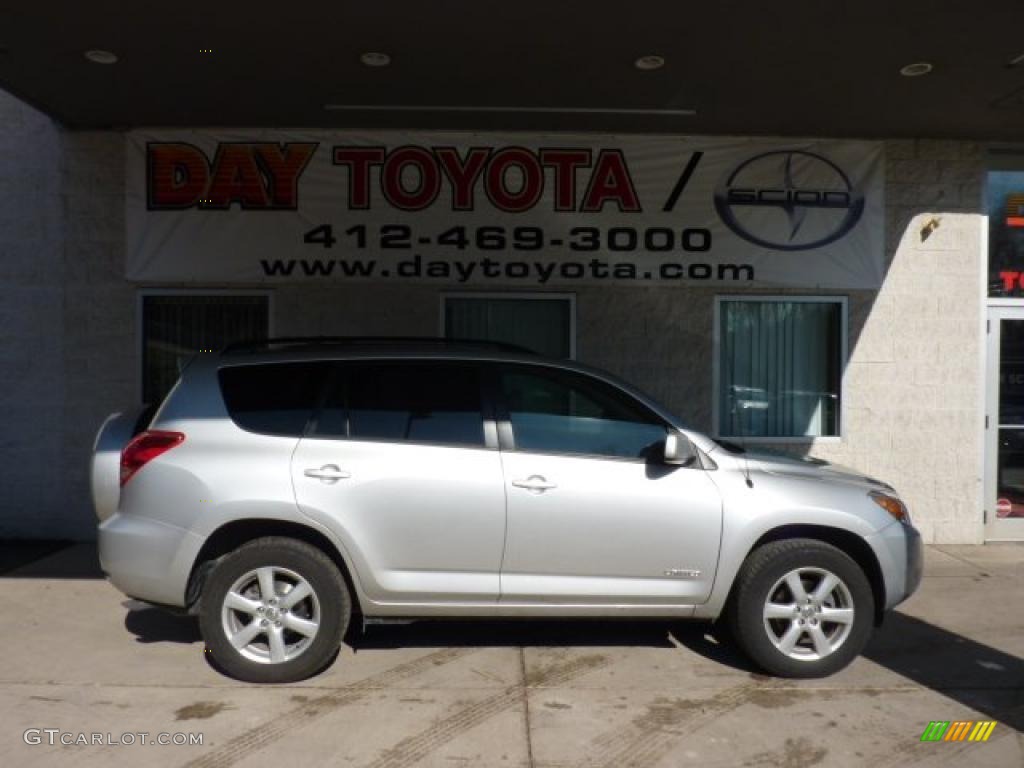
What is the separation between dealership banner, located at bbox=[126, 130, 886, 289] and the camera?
852cm

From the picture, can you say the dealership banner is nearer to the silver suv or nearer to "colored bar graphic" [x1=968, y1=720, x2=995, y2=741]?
the silver suv

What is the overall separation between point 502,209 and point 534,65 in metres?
1.87

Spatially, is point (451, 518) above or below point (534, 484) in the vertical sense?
below

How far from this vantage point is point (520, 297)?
8688 mm

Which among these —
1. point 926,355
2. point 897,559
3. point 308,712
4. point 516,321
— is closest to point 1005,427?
point 926,355

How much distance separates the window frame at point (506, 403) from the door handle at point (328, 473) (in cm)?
84

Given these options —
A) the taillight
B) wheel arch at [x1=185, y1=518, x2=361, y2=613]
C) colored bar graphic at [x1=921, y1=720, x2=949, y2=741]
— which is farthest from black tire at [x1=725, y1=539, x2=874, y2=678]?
the taillight

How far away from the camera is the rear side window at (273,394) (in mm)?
5078

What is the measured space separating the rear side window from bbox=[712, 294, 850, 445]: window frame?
4532mm

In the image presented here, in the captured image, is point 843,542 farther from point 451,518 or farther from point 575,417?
point 451,518

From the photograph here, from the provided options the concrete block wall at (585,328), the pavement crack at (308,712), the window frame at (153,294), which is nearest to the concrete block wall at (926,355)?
the concrete block wall at (585,328)

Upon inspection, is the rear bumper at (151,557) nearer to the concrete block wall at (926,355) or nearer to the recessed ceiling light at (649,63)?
the recessed ceiling light at (649,63)

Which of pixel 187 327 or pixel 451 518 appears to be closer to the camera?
pixel 451 518

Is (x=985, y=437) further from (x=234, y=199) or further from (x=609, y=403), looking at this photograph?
(x=234, y=199)
